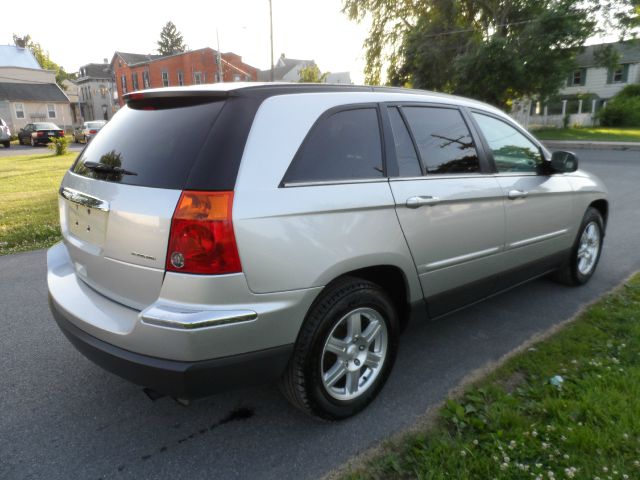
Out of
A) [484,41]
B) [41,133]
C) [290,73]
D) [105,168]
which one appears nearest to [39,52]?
[290,73]

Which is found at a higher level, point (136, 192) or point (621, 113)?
point (621, 113)

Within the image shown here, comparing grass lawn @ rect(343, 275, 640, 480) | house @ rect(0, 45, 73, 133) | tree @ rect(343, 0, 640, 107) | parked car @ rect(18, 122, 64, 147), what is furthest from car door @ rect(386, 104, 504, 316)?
house @ rect(0, 45, 73, 133)

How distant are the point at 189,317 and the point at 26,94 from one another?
184 ft

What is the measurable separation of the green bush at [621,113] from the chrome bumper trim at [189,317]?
40252 millimetres

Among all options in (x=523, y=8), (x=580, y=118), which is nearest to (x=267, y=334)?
(x=523, y=8)

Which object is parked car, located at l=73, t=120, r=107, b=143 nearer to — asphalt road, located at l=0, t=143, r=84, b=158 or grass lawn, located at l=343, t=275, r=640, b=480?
asphalt road, located at l=0, t=143, r=84, b=158

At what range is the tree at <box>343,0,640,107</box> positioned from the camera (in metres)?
22.7

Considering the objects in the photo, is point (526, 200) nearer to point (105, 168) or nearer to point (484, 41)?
point (105, 168)

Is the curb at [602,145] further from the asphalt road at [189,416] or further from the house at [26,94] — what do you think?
the house at [26,94]

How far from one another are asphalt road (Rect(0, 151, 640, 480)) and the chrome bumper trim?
801 millimetres

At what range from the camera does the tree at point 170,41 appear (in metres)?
78.5

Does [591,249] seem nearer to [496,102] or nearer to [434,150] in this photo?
[434,150]

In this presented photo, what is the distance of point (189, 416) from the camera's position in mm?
2742

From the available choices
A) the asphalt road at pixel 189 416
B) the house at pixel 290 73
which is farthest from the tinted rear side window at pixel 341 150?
the house at pixel 290 73
